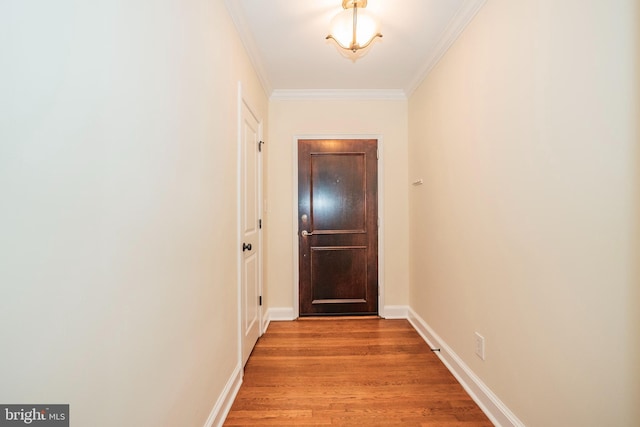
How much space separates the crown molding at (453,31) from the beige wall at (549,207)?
0.08 m

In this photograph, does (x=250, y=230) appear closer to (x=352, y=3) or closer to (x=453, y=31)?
(x=352, y=3)

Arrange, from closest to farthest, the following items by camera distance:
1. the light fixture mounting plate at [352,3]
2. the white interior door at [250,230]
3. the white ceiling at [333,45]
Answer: the light fixture mounting plate at [352,3] < the white ceiling at [333,45] < the white interior door at [250,230]

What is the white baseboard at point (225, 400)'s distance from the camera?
1.51m

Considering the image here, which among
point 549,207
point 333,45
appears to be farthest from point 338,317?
point 333,45

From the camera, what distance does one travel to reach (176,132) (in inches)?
46.1

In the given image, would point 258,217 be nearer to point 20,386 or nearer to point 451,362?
point 451,362

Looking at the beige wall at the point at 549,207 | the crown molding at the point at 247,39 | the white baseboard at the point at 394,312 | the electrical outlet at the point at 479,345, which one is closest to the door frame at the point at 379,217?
the white baseboard at the point at 394,312

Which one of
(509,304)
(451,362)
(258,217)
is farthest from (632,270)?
(258,217)

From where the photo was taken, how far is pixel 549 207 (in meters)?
1.24

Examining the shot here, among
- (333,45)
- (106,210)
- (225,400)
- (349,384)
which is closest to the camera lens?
(106,210)

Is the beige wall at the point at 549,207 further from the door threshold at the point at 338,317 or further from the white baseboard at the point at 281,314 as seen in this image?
the white baseboard at the point at 281,314

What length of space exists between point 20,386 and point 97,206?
0.40 m

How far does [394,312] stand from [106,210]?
3.02 metres

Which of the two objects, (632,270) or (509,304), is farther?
(509,304)
